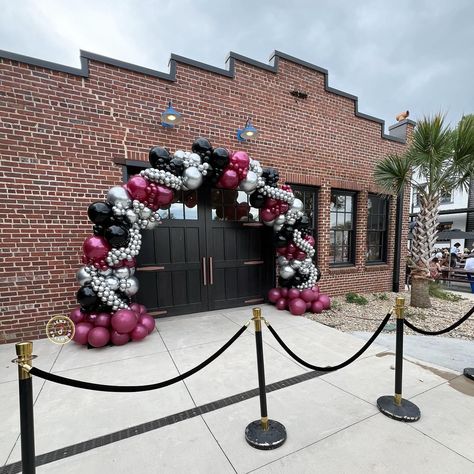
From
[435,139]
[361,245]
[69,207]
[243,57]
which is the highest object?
[243,57]

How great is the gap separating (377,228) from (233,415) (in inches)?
263

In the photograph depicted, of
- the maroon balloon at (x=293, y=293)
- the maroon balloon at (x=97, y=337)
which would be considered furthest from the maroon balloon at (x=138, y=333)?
the maroon balloon at (x=293, y=293)

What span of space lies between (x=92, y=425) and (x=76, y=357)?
151cm

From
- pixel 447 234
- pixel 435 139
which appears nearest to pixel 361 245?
pixel 435 139

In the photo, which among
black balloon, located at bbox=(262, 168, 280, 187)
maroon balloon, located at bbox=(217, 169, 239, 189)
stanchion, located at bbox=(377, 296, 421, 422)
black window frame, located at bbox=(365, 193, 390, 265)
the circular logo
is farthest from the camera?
black window frame, located at bbox=(365, 193, 390, 265)

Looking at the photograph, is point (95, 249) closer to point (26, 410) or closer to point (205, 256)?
point (205, 256)

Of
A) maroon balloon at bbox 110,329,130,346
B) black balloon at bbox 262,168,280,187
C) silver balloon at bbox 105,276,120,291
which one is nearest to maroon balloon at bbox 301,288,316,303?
black balloon at bbox 262,168,280,187

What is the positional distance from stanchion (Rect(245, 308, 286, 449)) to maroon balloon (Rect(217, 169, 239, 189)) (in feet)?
9.12

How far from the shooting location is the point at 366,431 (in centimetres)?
211

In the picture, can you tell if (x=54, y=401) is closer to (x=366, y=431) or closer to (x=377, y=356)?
(x=366, y=431)

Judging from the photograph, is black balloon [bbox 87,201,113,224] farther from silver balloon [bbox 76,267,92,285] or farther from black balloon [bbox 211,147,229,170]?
black balloon [bbox 211,147,229,170]

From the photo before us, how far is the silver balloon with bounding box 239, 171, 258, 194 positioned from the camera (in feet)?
14.5

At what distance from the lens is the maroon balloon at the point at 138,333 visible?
386cm

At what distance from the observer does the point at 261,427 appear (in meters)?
2.11
